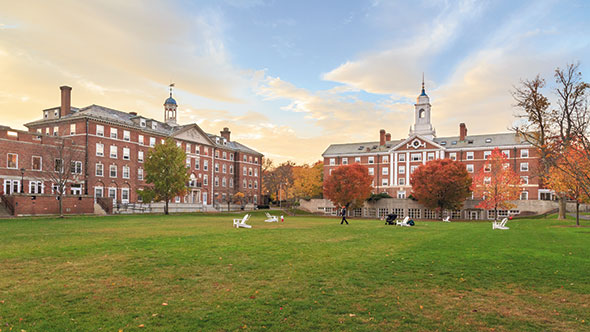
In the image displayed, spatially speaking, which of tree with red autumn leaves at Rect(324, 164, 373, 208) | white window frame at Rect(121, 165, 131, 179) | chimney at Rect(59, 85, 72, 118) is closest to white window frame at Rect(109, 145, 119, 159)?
white window frame at Rect(121, 165, 131, 179)

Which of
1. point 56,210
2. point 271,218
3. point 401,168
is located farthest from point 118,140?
point 401,168

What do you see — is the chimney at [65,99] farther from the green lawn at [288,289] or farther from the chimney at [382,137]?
the chimney at [382,137]

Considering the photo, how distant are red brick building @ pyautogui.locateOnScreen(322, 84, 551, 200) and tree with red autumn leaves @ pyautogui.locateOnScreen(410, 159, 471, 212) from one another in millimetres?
21406

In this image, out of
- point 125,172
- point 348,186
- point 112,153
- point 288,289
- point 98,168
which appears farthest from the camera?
point 125,172

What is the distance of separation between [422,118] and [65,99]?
6717cm

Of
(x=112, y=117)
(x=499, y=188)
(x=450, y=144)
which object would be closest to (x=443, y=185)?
(x=499, y=188)

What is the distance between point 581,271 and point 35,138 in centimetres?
5609

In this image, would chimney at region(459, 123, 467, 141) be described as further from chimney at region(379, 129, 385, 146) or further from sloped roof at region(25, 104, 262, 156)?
sloped roof at region(25, 104, 262, 156)

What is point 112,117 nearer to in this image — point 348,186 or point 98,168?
point 98,168

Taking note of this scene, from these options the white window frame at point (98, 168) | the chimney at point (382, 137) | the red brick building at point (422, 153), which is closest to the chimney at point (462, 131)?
the red brick building at point (422, 153)

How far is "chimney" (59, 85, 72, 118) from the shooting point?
5841 centimetres

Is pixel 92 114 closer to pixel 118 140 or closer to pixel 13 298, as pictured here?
pixel 118 140

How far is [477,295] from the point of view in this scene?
876 centimetres

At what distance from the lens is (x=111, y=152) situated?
197ft
